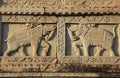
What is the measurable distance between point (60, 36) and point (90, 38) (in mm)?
548

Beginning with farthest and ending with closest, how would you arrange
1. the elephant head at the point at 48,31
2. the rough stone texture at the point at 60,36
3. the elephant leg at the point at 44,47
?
the elephant head at the point at 48,31, the elephant leg at the point at 44,47, the rough stone texture at the point at 60,36

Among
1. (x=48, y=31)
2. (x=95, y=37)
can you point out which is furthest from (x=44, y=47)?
(x=95, y=37)

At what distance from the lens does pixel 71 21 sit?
30.9 ft

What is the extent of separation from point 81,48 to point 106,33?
533 mm

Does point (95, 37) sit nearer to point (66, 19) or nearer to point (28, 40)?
point (66, 19)

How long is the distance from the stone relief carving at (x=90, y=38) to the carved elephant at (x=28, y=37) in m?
0.43

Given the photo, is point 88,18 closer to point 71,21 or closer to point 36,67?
point 71,21

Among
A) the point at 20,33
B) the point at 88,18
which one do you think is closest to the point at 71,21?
the point at 88,18

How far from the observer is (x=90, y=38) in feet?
30.7

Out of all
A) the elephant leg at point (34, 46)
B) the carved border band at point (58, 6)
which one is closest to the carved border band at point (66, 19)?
the carved border band at point (58, 6)

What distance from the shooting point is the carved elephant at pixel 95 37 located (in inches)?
367

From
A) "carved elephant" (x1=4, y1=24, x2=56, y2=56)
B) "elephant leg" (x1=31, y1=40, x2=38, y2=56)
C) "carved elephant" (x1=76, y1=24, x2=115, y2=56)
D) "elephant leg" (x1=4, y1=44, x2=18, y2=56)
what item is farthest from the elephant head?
"elephant leg" (x1=4, y1=44, x2=18, y2=56)

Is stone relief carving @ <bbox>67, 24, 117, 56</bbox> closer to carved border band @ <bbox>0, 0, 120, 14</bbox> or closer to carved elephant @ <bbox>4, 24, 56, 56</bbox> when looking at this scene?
carved border band @ <bbox>0, 0, 120, 14</bbox>

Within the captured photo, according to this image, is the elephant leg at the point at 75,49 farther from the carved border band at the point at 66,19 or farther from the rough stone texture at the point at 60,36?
the carved border band at the point at 66,19
